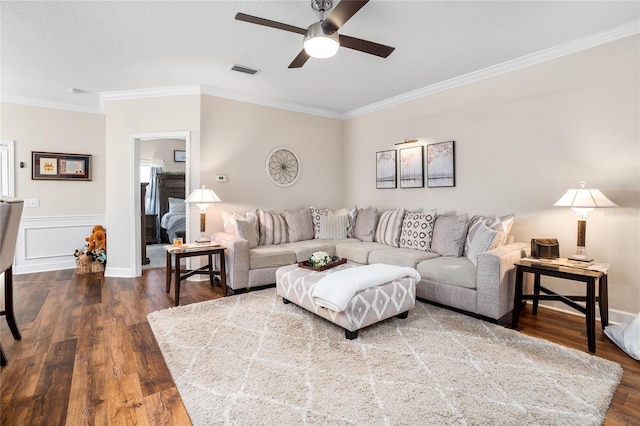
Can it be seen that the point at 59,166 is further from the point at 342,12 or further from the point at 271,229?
the point at 342,12

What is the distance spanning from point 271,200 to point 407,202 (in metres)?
2.13

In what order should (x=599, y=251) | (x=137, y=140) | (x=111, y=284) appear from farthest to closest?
(x=137, y=140), (x=111, y=284), (x=599, y=251)

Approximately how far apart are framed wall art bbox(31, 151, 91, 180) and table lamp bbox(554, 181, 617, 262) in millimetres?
6632

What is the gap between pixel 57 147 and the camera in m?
5.27

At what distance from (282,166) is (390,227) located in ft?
6.69

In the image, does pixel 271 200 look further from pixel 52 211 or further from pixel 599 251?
pixel 599 251

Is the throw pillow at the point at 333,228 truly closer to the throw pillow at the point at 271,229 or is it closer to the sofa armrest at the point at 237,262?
the throw pillow at the point at 271,229

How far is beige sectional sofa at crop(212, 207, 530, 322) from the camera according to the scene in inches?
120

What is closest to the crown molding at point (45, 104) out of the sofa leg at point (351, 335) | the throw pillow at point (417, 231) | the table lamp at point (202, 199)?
the table lamp at point (202, 199)

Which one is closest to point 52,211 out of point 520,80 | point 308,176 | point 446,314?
point 308,176

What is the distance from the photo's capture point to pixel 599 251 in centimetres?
311

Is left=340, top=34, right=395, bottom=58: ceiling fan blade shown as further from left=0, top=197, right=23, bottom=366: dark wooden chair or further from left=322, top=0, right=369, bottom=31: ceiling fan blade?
left=0, top=197, right=23, bottom=366: dark wooden chair

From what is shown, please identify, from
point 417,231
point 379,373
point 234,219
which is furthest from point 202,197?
point 379,373

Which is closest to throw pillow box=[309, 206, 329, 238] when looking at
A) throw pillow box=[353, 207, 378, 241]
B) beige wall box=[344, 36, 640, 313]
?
throw pillow box=[353, 207, 378, 241]
